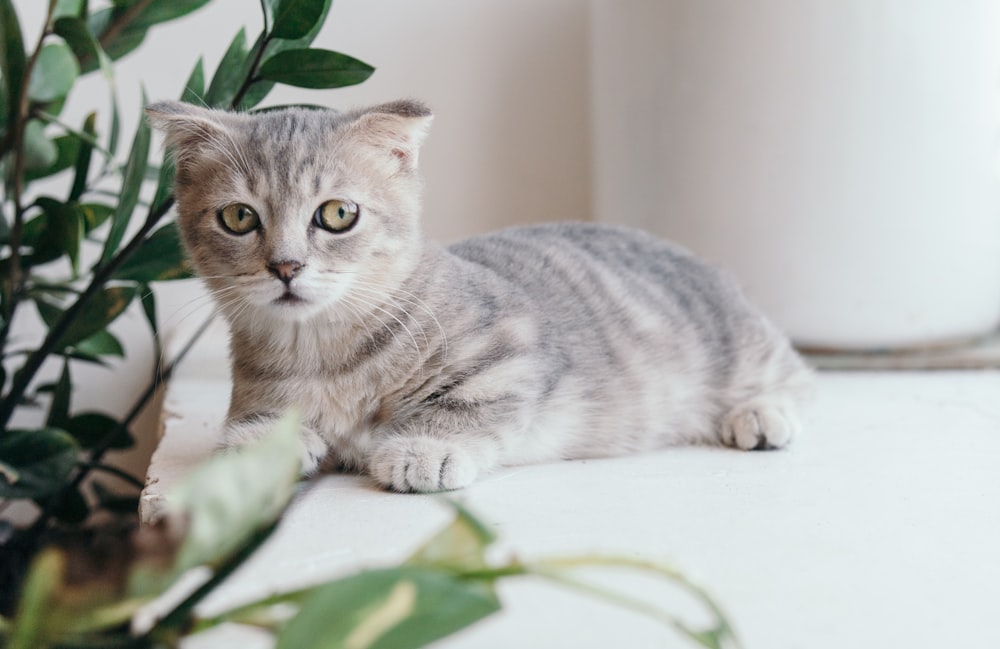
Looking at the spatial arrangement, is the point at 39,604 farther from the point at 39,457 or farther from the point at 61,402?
the point at 61,402

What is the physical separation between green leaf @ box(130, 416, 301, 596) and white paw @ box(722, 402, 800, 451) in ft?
3.25

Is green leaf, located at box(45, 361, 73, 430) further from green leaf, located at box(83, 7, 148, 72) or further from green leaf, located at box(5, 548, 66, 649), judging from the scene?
green leaf, located at box(5, 548, 66, 649)

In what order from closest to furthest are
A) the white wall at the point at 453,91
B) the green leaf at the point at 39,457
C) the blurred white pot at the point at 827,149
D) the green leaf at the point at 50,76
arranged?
the green leaf at the point at 50,76 < the green leaf at the point at 39,457 < the blurred white pot at the point at 827,149 < the white wall at the point at 453,91

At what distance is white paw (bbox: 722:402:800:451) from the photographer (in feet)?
4.13

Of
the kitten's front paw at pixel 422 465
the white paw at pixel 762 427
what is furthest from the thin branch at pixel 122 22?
the white paw at pixel 762 427

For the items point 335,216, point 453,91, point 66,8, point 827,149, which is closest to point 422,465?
point 335,216

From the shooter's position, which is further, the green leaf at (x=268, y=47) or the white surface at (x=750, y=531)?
the green leaf at (x=268, y=47)

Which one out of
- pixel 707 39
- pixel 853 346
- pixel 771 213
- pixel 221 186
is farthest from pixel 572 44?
pixel 221 186

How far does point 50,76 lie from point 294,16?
320mm

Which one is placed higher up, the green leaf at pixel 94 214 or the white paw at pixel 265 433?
the green leaf at pixel 94 214

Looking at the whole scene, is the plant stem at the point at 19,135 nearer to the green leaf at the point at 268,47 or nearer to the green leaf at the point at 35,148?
the green leaf at the point at 35,148

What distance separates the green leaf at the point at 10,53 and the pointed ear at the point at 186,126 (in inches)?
7.7

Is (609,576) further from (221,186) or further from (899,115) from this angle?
(899,115)

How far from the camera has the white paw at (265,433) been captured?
1.12m
